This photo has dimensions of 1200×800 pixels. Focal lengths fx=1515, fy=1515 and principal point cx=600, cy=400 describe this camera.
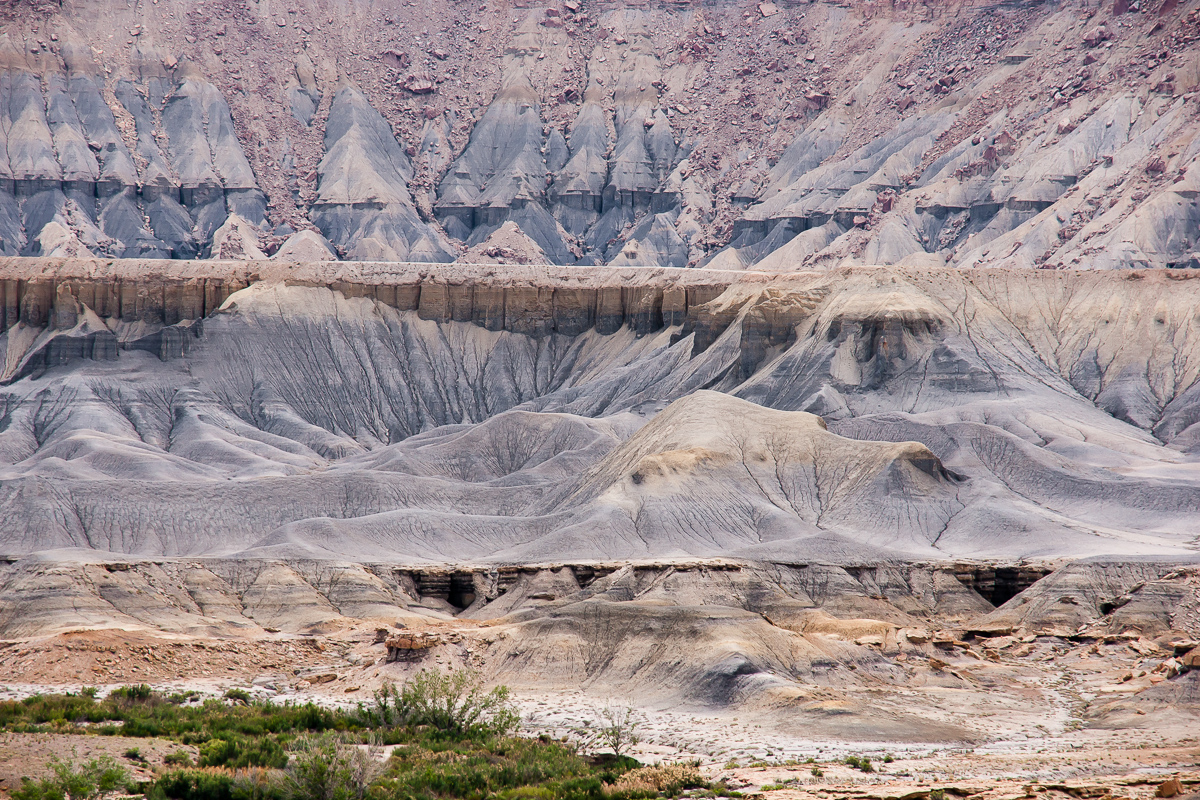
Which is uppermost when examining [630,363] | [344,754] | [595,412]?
[630,363]

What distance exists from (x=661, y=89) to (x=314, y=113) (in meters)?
41.1

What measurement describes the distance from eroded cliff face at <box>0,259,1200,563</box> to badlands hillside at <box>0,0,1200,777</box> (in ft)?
1.08

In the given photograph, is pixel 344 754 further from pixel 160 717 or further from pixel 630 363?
pixel 630 363

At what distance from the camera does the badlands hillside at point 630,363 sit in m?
49.6

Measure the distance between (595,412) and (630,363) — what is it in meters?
8.02

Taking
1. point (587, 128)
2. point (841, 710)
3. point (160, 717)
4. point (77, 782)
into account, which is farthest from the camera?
point (587, 128)

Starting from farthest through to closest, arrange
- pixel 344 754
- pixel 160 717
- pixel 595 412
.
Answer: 1. pixel 595 412
2. pixel 160 717
3. pixel 344 754

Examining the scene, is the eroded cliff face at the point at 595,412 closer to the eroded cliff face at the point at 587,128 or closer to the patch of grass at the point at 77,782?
the patch of grass at the point at 77,782

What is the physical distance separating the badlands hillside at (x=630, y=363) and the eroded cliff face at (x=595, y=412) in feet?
1.08

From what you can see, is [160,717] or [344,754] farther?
[160,717]

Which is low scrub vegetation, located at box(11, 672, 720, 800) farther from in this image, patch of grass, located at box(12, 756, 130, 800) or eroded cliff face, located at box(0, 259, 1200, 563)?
eroded cliff face, located at box(0, 259, 1200, 563)

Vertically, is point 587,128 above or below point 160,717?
above

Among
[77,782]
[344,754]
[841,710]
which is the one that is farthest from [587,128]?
[77,782]

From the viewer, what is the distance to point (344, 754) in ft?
107
